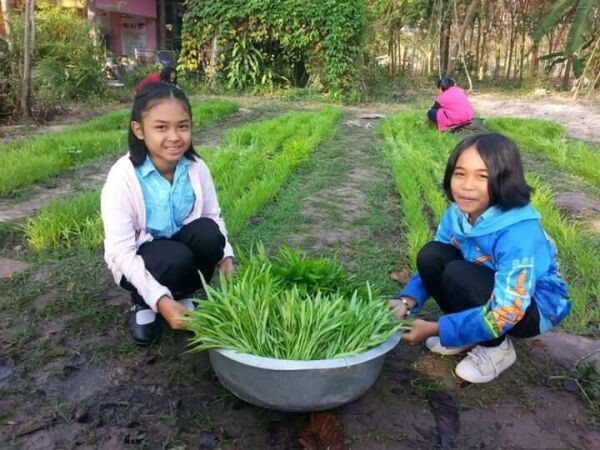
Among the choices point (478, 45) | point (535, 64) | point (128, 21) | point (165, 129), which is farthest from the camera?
point (478, 45)

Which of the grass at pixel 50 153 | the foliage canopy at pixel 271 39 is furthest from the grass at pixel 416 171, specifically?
the foliage canopy at pixel 271 39

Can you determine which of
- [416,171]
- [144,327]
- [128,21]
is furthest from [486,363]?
[128,21]

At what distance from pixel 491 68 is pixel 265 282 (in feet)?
56.5

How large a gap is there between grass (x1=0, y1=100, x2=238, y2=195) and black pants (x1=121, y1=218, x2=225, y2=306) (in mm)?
2474

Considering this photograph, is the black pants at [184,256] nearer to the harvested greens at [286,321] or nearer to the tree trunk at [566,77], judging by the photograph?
the harvested greens at [286,321]

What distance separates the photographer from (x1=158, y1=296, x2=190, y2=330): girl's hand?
5.72 ft

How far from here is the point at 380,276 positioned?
282 cm

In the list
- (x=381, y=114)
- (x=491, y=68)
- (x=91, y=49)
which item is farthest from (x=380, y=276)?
(x=491, y=68)

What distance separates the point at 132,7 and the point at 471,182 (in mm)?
13268

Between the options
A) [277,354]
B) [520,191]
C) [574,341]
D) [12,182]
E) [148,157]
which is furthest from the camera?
[12,182]

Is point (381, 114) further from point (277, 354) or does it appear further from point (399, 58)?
point (277, 354)

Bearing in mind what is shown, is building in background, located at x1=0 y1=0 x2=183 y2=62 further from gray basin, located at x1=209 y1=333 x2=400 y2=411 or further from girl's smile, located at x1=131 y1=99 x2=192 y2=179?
gray basin, located at x1=209 y1=333 x2=400 y2=411

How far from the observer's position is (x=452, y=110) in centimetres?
739

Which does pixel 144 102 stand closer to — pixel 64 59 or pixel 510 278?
pixel 510 278
